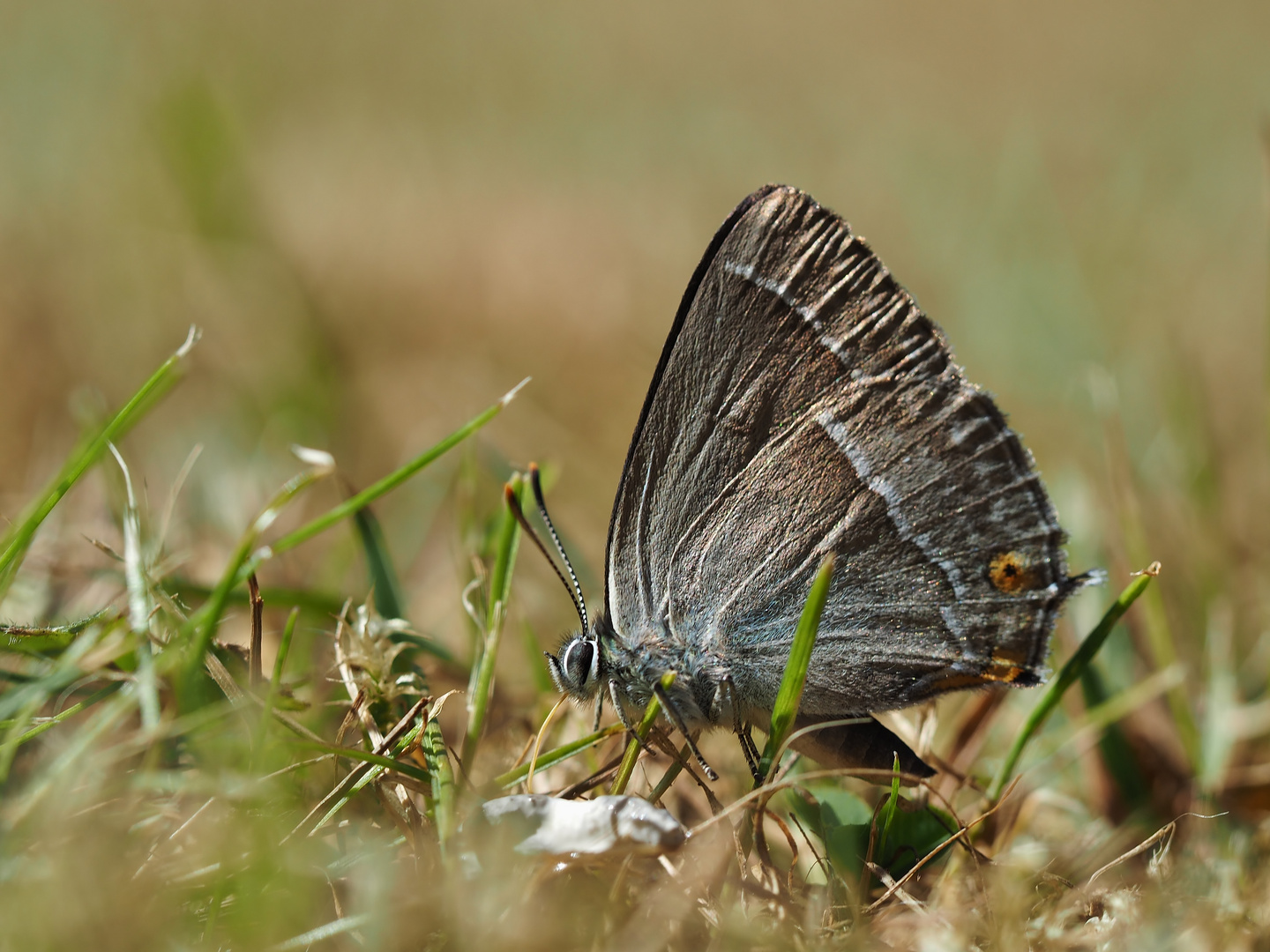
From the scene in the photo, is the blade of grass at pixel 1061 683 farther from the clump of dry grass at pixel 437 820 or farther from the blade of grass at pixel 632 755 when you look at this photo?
the blade of grass at pixel 632 755

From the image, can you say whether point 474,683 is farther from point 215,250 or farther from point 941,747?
point 215,250

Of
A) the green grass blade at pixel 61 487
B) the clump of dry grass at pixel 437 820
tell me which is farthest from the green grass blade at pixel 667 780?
the green grass blade at pixel 61 487

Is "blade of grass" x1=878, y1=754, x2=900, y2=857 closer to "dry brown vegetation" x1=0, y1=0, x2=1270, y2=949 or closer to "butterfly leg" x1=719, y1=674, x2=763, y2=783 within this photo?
"dry brown vegetation" x1=0, y1=0, x2=1270, y2=949

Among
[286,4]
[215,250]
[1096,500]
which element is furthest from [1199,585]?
[286,4]

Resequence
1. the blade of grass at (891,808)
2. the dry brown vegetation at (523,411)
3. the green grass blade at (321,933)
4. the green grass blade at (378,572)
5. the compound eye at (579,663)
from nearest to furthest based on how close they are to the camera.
Result: the green grass blade at (321,933) < the dry brown vegetation at (523,411) < the blade of grass at (891,808) < the compound eye at (579,663) < the green grass blade at (378,572)

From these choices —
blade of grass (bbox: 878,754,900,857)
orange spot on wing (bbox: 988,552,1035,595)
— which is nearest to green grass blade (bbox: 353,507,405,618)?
blade of grass (bbox: 878,754,900,857)

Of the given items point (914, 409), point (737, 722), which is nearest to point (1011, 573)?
point (914, 409)
